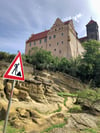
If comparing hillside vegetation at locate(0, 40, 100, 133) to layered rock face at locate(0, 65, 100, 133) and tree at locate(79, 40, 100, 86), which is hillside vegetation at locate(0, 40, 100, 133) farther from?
tree at locate(79, 40, 100, 86)

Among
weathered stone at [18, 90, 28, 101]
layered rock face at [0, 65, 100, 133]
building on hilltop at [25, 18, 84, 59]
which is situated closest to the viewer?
layered rock face at [0, 65, 100, 133]

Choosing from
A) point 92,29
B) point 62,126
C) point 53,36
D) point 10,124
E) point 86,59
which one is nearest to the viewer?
point 62,126

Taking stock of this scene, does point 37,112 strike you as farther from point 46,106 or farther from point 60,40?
point 60,40

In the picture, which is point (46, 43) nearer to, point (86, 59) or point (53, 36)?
point (53, 36)

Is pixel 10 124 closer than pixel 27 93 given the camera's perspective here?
Yes

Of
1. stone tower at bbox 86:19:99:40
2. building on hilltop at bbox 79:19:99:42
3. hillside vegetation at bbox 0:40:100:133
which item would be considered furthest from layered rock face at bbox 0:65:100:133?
stone tower at bbox 86:19:99:40

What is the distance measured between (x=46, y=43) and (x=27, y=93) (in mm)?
30734

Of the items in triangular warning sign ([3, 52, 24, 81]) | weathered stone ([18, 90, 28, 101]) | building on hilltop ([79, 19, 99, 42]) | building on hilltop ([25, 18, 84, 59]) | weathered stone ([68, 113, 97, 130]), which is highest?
building on hilltop ([79, 19, 99, 42])

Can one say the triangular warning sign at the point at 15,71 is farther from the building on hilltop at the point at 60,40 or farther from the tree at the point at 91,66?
the building on hilltop at the point at 60,40

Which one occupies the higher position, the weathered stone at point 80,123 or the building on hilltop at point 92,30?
the building on hilltop at point 92,30

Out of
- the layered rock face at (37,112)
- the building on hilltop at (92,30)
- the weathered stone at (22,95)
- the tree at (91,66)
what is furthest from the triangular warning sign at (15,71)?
the building on hilltop at (92,30)

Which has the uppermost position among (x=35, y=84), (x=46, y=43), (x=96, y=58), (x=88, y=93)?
(x=46, y=43)

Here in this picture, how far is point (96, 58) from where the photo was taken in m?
28.3

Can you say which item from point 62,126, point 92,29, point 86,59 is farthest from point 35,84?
point 92,29
